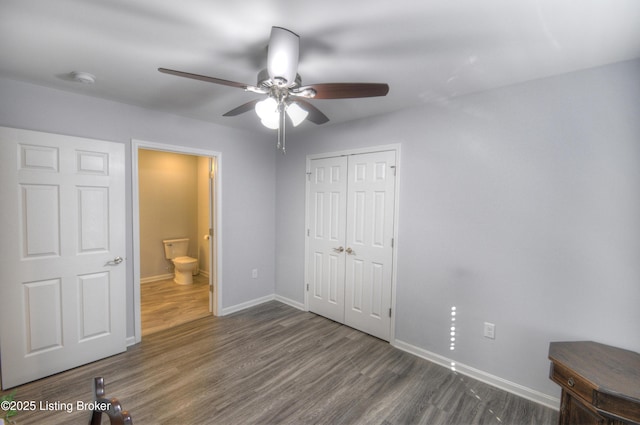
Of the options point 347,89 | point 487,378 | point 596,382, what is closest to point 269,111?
point 347,89

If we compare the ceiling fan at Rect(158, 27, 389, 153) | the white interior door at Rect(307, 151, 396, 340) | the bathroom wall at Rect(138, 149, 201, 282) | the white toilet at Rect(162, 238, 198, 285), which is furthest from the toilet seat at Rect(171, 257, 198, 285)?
the ceiling fan at Rect(158, 27, 389, 153)

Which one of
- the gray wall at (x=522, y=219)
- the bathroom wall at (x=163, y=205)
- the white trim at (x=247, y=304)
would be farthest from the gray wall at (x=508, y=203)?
the bathroom wall at (x=163, y=205)

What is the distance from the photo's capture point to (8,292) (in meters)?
2.19

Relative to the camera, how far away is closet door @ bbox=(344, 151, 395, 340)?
3008 millimetres

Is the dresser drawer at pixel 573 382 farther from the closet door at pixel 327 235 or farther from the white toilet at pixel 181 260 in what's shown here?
the white toilet at pixel 181 260

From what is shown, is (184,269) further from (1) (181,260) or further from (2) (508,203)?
(2) (508,203)

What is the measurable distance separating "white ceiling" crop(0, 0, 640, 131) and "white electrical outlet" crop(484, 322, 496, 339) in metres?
2.03

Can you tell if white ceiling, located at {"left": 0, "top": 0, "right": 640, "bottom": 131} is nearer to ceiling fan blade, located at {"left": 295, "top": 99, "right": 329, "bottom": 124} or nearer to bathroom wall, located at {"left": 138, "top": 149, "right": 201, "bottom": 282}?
ceiling fan blade, located at {"left": 295, "top": 99, "right": 329, "bottom": 124}

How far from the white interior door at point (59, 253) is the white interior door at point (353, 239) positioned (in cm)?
218

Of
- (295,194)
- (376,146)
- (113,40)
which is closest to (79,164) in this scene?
(113,40)

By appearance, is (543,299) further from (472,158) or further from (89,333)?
(89,333)

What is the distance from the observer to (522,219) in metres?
2.21

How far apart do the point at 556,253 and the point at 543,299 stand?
37 cm

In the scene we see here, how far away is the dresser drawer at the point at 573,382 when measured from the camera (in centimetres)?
152
